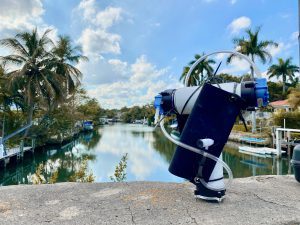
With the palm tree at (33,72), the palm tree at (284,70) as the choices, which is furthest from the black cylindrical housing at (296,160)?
the palm tree at (284,70)

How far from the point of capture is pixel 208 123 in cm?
313

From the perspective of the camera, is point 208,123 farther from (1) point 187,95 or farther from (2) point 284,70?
(2) point 284,70

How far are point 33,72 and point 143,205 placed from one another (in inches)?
775

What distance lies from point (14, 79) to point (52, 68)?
13.8ft

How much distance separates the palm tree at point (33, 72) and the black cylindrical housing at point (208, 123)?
1819 centimetres

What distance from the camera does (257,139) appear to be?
24.0 metres

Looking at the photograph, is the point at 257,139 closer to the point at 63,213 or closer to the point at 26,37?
the point at 26,37

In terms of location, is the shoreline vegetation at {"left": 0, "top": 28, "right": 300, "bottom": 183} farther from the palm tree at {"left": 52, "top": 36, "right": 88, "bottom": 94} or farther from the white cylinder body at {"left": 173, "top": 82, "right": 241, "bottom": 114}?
the white cylinder body at {"left": 173, "top": 82, "right": 241, "bottom": 114}

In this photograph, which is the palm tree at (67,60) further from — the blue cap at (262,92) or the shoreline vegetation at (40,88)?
the blue cap at (262,92)

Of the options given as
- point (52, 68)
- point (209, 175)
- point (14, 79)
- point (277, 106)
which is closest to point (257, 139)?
point (277, 106)

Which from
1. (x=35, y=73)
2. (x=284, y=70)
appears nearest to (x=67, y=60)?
(x=35, y=73)

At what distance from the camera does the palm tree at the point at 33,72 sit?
19297mm

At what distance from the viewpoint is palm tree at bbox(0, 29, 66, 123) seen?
63.3 ft

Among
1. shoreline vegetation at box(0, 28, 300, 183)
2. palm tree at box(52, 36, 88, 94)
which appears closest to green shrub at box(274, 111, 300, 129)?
shoreline vegetation at box(0, 28, 300, 183)
